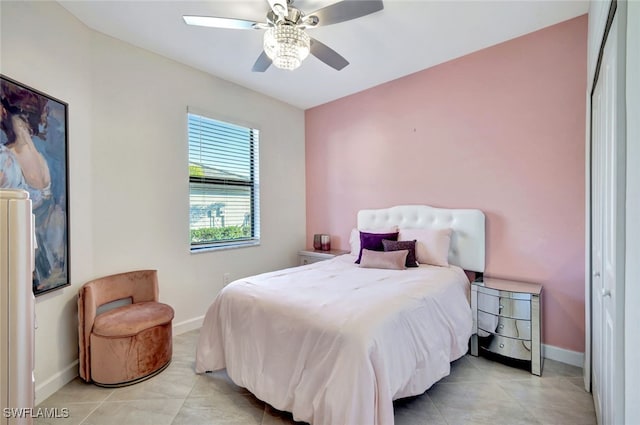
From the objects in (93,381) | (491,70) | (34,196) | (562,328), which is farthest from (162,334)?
(491,70)

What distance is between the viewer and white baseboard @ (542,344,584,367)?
7.57 feet

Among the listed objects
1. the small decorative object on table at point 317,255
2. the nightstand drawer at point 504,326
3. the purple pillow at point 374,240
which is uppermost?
the purple pillow at point 374,240

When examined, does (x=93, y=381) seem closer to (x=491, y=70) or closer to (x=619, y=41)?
(x=619, y=41)

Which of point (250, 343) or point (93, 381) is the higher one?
point (250, 343)

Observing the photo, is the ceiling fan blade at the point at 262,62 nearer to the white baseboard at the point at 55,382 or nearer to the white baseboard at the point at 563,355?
the white baseboard at the point at 55,382

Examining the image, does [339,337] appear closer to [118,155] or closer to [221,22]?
[221,22]

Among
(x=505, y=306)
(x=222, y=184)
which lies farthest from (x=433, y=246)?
(x=222, y=184)

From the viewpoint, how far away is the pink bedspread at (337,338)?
139 centimetres

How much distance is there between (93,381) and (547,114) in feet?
13.5

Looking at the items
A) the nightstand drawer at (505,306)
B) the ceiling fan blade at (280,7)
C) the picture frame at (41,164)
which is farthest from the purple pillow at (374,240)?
the picture frame at (41,164)

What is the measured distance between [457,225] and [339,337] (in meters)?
1.94

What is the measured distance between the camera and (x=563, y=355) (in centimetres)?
238

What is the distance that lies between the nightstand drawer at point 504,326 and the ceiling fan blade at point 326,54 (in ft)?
7.72

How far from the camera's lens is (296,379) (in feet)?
5.27
